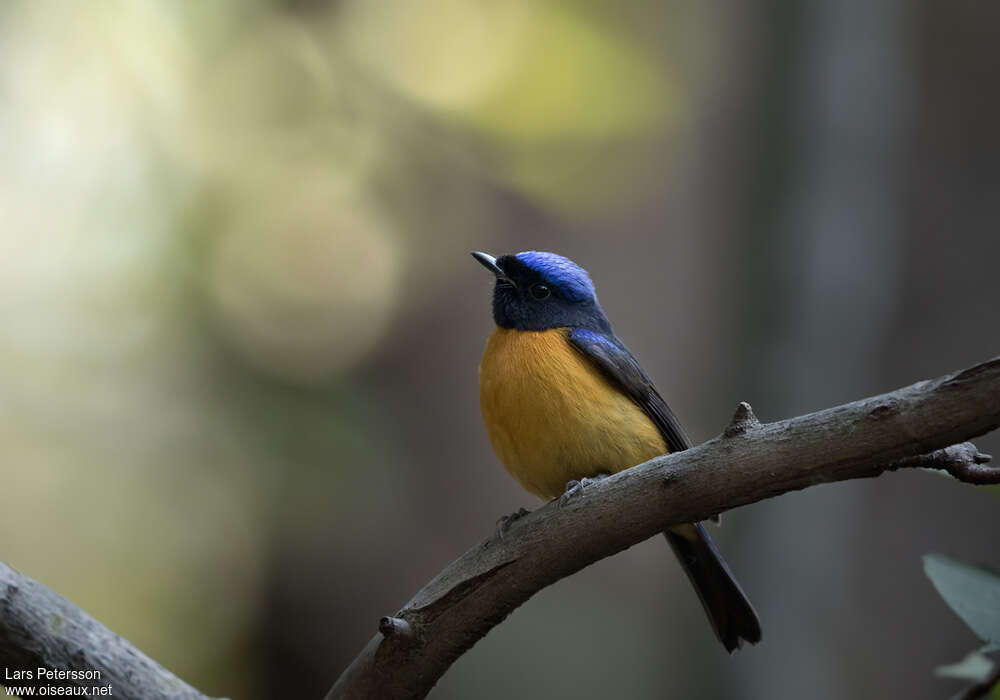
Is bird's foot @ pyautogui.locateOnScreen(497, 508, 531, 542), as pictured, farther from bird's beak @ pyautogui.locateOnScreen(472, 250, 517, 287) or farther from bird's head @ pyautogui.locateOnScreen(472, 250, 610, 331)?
bird's beak @ pyautogui.locateOnScreen(472, 250, 517, 287)

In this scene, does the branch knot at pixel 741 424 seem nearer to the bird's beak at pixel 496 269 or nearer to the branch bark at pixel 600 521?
the branch bark at pixel 600 521

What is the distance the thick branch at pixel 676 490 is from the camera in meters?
2.36

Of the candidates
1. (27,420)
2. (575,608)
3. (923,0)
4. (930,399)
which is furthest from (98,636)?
(923,0)

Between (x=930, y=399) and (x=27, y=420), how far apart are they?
7.67 metres

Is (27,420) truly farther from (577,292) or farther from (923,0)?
(923,0)

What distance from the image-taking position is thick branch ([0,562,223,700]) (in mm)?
2959

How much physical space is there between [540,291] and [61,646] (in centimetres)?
266

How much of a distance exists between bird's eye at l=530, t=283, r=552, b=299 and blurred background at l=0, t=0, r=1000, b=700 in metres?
3.04

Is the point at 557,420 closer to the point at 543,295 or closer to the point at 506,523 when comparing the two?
the point at 506,523

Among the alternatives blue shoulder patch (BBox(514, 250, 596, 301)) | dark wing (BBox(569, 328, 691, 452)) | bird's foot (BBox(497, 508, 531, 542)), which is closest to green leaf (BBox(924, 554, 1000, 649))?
bird's foot (BBox(497, 508, 531, 542))

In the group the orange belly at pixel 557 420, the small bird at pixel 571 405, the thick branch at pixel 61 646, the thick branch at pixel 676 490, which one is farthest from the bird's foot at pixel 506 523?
the thick branch at pixel 61 646

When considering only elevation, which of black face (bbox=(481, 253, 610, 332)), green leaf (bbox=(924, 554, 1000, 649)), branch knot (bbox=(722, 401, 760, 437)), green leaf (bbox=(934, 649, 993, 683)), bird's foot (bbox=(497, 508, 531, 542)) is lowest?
green leaf (bbox=(934, 649, 993, 683))

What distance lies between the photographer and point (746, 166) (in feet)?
26.3

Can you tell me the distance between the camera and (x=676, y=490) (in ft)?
9.07
